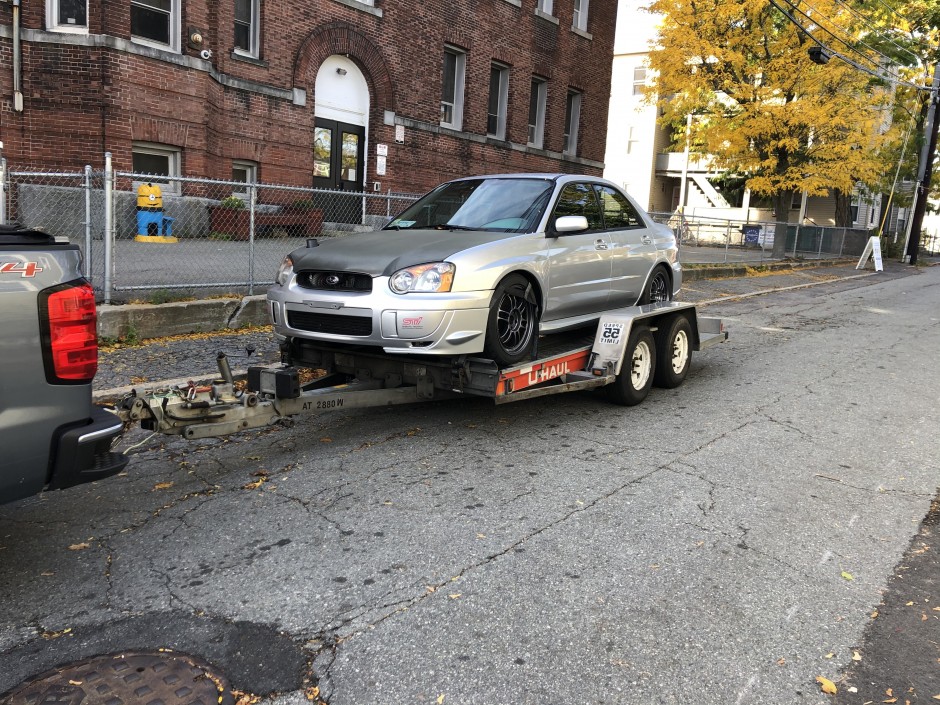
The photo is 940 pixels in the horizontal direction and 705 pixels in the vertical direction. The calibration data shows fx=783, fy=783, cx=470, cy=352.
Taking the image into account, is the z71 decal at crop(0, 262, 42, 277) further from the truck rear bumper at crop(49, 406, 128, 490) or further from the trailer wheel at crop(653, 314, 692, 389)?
the trailer wheel at crop(653, 314, 692, 389)

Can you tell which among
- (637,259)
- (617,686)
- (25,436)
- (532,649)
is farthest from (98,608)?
(637,259)

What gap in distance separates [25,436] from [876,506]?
4.61 m

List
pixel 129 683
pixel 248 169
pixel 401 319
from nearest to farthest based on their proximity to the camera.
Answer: pixel 129 683 → pixel 401 319 → pixel 248 169

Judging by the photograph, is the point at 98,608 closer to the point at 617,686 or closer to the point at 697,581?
the point at 617,686

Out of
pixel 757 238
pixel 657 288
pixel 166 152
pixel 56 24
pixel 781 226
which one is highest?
pixel 56 24

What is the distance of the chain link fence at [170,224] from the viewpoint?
8250mm

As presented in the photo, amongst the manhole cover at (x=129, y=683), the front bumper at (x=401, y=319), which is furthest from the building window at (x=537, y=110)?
the manhole cover at (x=129, y=683)

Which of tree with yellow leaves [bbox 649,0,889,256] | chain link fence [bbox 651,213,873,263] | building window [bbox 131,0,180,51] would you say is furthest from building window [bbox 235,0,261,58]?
tree with yellow leaves [bbox 649,0,889,256]

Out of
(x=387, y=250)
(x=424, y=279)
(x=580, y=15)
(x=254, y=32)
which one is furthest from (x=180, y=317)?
(x=580, y=15)

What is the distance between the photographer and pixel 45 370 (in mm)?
3061

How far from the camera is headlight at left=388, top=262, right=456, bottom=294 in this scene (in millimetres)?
5309

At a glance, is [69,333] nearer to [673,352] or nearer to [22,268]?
[22,268]

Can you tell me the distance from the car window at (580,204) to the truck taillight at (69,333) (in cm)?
403

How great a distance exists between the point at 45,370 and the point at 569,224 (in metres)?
4.08
